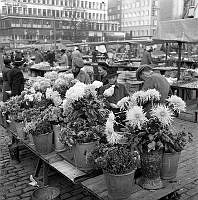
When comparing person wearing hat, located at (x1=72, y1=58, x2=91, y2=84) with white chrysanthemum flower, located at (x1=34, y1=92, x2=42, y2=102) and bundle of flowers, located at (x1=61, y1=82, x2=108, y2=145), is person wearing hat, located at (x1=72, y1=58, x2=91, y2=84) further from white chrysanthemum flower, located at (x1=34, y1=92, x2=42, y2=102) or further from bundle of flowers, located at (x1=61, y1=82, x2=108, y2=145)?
bundle of flowers, located at (x1=61, y1=82, x2=108, y2=145)

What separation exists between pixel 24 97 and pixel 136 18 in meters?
97.7

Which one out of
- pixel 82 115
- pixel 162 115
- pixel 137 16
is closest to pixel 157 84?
pixel 82 115

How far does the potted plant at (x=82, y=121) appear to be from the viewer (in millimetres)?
3562

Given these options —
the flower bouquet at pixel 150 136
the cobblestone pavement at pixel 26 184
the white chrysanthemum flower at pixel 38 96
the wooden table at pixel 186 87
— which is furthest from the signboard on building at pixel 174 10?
the flower bouquet at pixel 150 136

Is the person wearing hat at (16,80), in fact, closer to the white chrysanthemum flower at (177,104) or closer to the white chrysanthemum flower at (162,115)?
the white chrysanthemum flower at (177,104)

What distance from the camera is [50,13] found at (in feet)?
263

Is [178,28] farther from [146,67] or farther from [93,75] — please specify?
[93,75]

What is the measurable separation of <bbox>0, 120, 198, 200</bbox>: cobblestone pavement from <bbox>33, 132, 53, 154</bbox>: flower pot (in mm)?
716

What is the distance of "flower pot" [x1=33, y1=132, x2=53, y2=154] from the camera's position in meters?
4.18

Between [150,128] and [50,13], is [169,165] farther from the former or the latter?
[50,13]

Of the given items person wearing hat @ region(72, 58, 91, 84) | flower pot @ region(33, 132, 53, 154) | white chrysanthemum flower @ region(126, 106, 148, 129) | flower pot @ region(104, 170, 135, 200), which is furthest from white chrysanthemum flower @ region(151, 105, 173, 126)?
person wearing hat @ region(72, 58, 91, 84)

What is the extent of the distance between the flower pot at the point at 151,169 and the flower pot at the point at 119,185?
269 mm

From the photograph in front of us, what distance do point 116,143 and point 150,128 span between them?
1.34ft

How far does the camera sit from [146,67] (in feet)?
15.7
